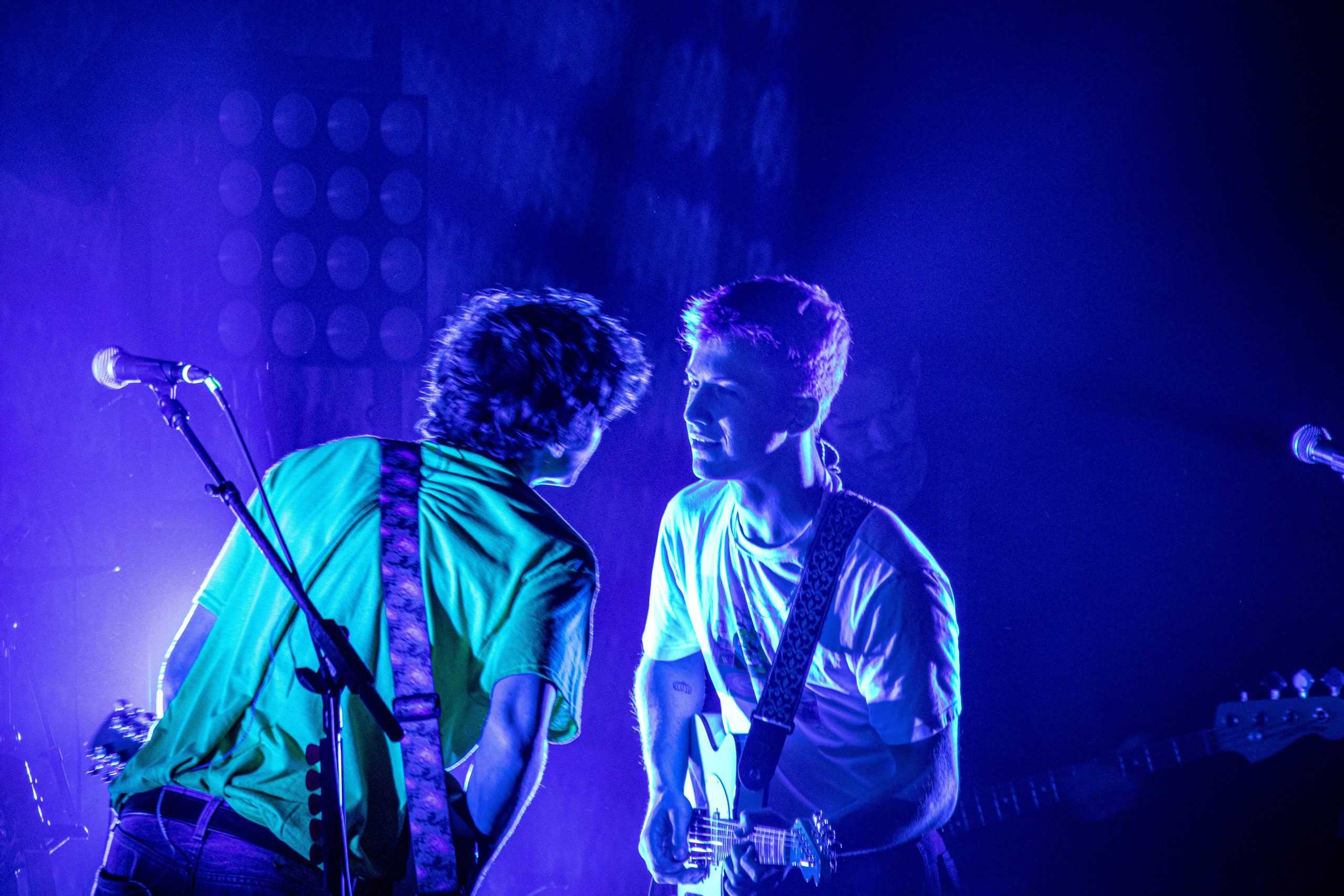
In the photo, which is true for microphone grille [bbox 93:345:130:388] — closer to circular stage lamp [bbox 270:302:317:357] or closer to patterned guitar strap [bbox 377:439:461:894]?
patterned guitar strap [bbox 377:439:461:894]

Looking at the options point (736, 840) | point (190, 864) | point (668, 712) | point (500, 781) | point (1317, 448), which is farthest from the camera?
point (668, 712)

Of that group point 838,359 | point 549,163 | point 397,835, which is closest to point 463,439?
point 397,835

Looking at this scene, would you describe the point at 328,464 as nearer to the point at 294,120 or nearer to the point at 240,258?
the point at 240,258

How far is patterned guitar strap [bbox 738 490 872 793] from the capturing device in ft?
9.92

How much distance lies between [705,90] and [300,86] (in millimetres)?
1418

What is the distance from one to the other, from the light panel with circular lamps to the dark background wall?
10 cm

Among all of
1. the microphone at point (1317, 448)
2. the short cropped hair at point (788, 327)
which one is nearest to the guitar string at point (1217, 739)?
the microphone at point (1317, 448)

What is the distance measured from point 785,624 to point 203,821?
1892 mm

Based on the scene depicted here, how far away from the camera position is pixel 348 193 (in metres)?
3.62

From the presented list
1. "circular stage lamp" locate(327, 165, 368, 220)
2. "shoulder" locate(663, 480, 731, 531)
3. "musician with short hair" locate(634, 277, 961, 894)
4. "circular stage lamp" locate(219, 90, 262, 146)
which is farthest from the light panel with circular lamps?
"shoulder" locate(663, 480, 731, 531)

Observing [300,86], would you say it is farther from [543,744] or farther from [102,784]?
[543,744]

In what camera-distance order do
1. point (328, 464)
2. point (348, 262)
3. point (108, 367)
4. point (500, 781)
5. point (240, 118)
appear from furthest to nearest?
point (348, 262), point (240, 118), point (108, 367), point (328, 464), point (500, 781)

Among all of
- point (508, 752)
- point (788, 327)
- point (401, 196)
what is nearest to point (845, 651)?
point (788, 327)

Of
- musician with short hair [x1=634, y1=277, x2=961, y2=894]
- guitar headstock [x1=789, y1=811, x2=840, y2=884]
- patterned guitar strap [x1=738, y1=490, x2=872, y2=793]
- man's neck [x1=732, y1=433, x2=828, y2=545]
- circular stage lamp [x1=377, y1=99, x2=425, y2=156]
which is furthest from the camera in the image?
circular stage lamp [x1=377, y1=99, x2=425, y2=156]
